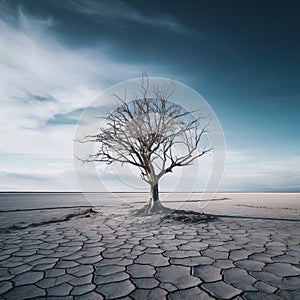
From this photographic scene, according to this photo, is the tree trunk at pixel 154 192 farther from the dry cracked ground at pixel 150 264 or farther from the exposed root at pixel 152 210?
the dry cracked ground at pixel 150 264

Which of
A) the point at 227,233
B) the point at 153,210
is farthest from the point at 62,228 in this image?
the point at 227,233

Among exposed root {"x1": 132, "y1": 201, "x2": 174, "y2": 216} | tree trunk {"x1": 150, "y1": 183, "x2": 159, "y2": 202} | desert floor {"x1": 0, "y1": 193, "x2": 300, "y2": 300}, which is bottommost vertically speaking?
desert floor {"x1": 0, "y1": 193, "x2": 300, "y2": 300}

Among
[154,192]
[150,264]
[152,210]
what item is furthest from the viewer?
[154,192]

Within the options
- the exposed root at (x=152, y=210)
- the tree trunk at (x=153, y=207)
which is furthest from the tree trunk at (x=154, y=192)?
the exposed root at (x=152, y=210)

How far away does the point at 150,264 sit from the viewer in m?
3.25

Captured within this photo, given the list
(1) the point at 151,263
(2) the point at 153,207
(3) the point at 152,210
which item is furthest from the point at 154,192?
(1) the point at 151,263

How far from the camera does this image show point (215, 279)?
2.71 meters

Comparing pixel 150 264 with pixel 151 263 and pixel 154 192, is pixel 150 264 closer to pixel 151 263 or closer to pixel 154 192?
pixel 151 263

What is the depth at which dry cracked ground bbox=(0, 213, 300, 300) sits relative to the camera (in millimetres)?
2420

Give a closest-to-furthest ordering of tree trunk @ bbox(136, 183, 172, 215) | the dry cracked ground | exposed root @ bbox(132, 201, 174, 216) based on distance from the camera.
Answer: the dry cracked ground
exposed root @ bbox(132, 201, 174, 216)
tree trunk @ bbox(136, 183, 172, 215)

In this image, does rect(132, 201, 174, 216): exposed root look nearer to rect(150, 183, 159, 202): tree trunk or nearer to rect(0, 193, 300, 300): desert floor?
rect(150, 183, 159, 202): tree trunk

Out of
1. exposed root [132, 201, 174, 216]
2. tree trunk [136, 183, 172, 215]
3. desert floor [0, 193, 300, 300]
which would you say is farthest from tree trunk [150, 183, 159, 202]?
desert floor [0, 193, 300, 300]

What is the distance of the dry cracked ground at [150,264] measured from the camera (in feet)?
7.94

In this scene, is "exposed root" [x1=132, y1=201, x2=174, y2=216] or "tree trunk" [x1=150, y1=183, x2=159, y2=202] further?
"tree trunk" [x1=150, y1=183, x2=159, y2=202]
